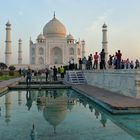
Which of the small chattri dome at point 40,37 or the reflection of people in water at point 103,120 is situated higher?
the small chattri dome at point 40,37

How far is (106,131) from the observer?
5.84m

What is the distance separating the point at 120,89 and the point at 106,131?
19.4 feet

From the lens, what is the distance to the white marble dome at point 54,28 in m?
56.5

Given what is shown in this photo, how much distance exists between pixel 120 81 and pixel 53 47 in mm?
48418

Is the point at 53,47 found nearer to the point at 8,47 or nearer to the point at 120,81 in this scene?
the point at 8,47

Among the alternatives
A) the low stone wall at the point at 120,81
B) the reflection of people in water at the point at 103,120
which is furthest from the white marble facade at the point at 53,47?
the reflection of people in water at the point at 103,120

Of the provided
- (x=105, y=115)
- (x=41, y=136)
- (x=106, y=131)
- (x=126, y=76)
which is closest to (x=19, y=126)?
(x=41, y=136)

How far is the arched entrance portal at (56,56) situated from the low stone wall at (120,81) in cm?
4385

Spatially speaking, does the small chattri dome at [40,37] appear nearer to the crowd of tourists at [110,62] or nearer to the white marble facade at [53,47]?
the white marble facade at [53,47]

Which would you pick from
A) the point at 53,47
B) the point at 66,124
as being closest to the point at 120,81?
the point at 66,124

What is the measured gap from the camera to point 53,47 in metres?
59.6

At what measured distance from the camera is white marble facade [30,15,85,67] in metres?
57.8

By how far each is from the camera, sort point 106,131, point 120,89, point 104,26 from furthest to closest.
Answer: point 104,26, point 120,89, point 106,131

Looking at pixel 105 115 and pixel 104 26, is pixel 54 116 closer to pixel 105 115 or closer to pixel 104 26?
pixel 105 115
